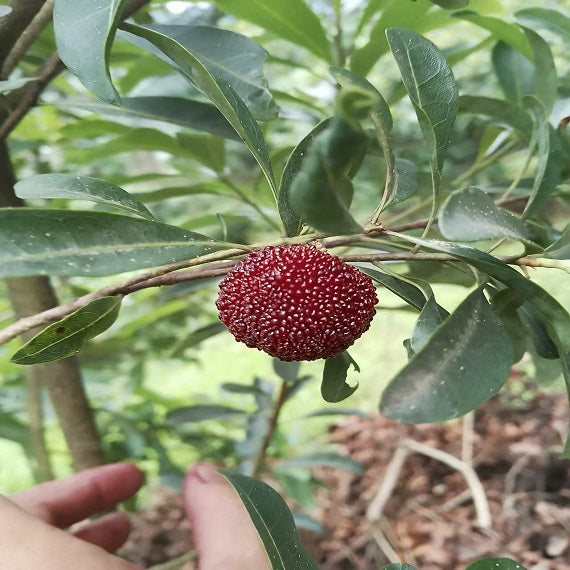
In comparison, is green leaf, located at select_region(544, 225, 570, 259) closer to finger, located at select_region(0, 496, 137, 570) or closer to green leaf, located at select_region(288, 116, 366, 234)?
green leaf, located at select_region(288, 116, 366, 234)

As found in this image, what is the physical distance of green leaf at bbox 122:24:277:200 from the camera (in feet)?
1.14

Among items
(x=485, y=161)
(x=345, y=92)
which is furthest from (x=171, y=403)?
(x=345, y=92)

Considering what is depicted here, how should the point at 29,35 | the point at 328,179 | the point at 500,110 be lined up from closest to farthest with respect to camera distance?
the point at 328,179, the point at 29,35, the point at 500,110

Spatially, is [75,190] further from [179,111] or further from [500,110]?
[500,110]

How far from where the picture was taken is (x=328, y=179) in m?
0.25

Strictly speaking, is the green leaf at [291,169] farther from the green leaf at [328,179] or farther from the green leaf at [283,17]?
the green leaf at [283,17]

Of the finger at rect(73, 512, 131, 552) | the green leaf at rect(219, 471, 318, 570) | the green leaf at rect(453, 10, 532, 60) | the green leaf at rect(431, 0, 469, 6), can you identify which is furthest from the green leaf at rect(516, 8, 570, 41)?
the finger at rect(73, 512, 131, 552)

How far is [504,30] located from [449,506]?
814mm

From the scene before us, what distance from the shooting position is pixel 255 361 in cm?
218

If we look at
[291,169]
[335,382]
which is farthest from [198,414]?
[291,169]

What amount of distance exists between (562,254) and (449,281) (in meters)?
0.26

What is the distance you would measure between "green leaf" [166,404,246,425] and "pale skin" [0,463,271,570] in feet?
0.34

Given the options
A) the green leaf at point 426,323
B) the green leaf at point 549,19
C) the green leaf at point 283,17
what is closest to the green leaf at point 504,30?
the green leaf at point 549,19

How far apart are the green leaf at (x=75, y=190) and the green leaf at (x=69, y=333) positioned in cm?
6
